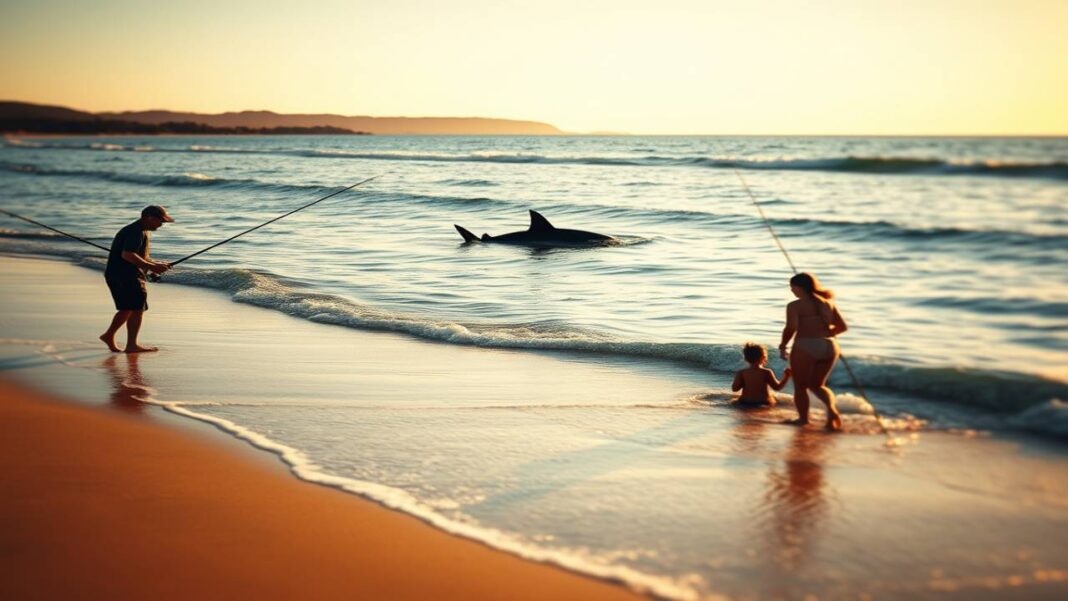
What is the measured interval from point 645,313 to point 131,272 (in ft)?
18.0

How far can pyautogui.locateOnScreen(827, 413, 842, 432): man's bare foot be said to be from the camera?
6.34 m

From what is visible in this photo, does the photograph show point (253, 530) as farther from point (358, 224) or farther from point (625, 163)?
point (625, 163)

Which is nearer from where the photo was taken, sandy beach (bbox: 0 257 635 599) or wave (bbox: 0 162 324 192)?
sandy beach (bbox: 0 257 635 599)

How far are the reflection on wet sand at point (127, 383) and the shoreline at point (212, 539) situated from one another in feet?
3.65

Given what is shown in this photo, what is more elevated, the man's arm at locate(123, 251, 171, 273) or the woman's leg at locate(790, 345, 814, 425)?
the man's arm at locate(123, 251, 171, 273)

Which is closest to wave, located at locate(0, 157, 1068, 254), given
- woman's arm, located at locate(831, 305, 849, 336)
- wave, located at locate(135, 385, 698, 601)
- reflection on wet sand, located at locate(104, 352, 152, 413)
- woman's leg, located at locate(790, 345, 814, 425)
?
woman's arm, located at locate(831, 305, 849, 336)

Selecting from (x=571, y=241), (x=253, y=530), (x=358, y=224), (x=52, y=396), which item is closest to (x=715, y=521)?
(x=253, y=530)

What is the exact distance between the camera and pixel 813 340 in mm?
6441

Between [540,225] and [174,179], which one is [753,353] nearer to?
[540,225]

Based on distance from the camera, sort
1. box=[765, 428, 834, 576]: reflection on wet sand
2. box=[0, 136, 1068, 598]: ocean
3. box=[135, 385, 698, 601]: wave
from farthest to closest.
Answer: box=[0, 136, 1068, 598]: ocean → box=[765, 428, 834, 576]: reflection on wet sand → box=[135, 385, 698, 601]: wave

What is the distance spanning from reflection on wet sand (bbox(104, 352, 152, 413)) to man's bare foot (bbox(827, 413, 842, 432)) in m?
4.73

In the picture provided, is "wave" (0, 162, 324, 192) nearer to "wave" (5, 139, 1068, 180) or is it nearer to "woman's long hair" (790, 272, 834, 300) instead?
"wave" (5, 139, 1068, 180)

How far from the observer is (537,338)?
9.45 metres

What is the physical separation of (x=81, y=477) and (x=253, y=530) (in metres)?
1.28
